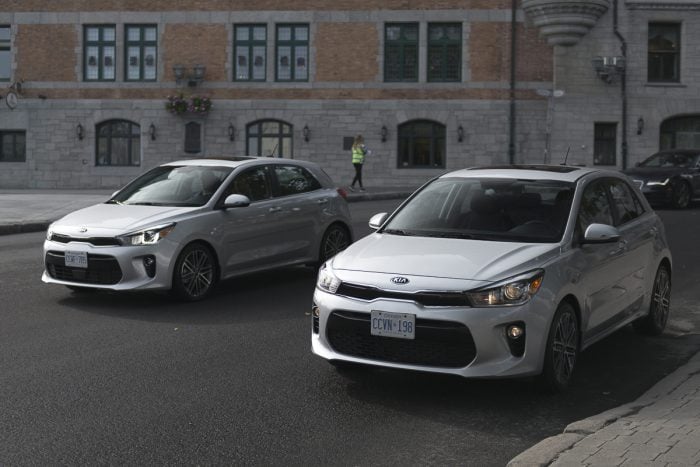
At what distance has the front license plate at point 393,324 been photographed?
5.74 metres

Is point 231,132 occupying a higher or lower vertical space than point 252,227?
higher

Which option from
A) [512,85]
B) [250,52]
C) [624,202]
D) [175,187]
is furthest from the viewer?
[250,52]

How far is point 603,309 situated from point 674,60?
2849 cm

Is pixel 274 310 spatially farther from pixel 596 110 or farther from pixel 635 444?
pixel 596 110

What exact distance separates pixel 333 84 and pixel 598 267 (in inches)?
1064

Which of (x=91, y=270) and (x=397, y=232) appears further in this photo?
(x=91, y=270)

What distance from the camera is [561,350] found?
241 inches

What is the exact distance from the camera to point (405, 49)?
33.1 meters

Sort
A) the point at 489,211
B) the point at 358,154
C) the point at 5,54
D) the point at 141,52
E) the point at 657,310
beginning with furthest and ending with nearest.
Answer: the point at 5,54 < the point at 141,52 < the point at 358,154 < the point at 657,310 < the point at 489,211

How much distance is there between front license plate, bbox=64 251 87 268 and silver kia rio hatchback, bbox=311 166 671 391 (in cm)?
Answer: 332

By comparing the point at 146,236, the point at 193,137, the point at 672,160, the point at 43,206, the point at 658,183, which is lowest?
the point at 146,236

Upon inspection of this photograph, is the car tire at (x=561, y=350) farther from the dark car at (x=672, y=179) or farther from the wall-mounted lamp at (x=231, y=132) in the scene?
the wall-mounted lamp at (x=231, y=132)

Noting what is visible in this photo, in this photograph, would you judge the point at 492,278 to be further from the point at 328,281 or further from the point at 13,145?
the point at 13,145

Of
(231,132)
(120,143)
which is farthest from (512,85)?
(120,143)
